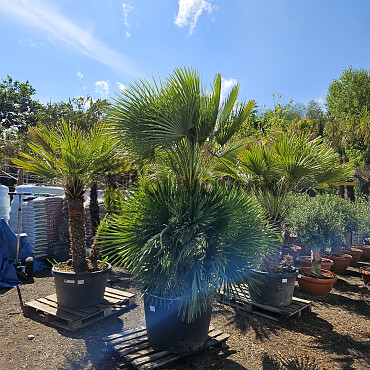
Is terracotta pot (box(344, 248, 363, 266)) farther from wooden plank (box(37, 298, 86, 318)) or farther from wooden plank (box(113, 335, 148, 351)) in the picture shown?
wooden plank (box(37, 298, 86, 318))

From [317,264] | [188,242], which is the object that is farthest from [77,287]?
[317,264]

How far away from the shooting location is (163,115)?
344cm

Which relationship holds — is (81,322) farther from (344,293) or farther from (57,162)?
(344,293)

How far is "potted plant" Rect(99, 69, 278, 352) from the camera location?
10.8 feet

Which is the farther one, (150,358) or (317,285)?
(317,285)

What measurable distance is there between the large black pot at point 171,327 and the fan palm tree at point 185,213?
0.11 m

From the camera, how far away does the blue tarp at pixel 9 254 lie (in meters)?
6.08

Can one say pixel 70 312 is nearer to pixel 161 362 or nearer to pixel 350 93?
pixel 161 362

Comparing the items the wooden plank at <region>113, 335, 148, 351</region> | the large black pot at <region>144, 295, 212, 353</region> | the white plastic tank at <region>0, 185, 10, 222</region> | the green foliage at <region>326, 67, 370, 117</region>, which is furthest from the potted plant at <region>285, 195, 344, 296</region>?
the green foliage at <region>326, 67, 370, 117</region>

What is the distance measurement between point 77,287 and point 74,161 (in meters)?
1.77

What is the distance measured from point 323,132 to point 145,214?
1282 cm

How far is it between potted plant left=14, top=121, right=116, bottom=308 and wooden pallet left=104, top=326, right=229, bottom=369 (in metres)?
1.15

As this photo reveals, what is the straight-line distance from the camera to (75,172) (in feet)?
14.6

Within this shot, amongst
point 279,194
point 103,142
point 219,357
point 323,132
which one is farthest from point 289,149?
point 323,132
